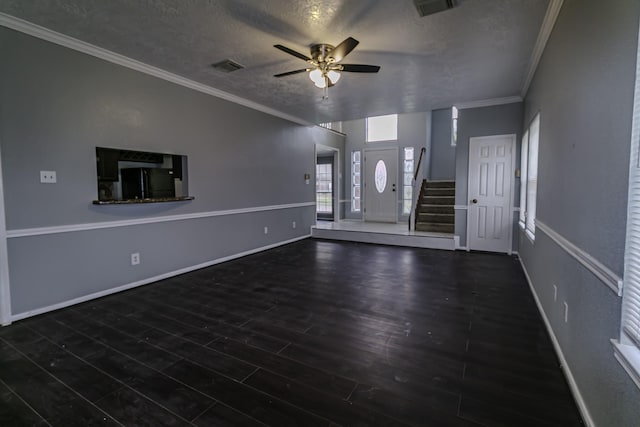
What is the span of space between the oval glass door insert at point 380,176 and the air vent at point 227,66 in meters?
5.44

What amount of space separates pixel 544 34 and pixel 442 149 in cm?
555

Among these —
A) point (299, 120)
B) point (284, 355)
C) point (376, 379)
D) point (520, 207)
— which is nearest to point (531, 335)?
point (376, 379)

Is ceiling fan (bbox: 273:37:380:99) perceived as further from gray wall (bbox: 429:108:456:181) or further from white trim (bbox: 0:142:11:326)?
gray wall (bbox: 429:108:456:181)

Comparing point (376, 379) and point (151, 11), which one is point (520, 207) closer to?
point (376, 379)

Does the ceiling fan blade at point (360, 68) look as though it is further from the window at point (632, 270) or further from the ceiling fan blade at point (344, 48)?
the window at point (632, 270)

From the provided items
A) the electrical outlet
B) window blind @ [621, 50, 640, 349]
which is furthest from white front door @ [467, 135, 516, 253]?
the electrical outlet

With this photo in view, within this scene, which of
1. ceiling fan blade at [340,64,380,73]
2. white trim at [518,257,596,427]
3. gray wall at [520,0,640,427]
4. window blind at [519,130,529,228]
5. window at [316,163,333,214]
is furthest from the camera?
window at [316,163,333,214]

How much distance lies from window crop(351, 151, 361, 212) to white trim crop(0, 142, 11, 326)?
24.5 feet

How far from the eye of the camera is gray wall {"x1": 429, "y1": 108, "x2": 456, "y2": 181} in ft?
27.1

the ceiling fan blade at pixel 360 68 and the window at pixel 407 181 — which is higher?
the ceiling fan blade at pixel 360 68

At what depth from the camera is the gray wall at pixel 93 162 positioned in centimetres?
280

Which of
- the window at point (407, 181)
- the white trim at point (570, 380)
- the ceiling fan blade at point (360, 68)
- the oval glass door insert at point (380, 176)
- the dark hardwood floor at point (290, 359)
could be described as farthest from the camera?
the oval glass door insert at point (380, 176)

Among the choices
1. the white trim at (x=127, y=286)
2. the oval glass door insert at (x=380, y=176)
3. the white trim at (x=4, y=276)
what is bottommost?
the white trim at (x=127, y=286)

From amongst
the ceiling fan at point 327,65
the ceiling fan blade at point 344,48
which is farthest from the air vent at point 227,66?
the ceiling fan blade at point 344,48
